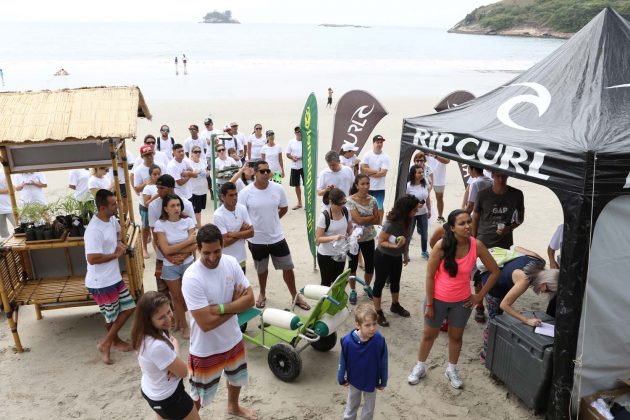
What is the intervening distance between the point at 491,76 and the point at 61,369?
4756 cm

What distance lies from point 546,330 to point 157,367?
328 centimetres

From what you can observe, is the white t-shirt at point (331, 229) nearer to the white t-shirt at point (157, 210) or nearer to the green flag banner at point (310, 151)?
the green flag banner at point (310, 151)

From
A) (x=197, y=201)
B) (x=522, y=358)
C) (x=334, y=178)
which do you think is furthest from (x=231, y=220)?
(x=197, y=201)

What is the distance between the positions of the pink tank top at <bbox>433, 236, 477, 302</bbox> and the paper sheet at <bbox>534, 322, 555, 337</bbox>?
2.16 feet

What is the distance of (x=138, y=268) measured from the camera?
5.82 m

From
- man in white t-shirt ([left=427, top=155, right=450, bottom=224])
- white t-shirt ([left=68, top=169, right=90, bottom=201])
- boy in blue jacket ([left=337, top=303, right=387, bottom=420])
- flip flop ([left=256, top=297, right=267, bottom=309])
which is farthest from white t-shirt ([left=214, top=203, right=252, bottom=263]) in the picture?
man in white t-shirt ([left=427, top=155, right=450, bottom=224])

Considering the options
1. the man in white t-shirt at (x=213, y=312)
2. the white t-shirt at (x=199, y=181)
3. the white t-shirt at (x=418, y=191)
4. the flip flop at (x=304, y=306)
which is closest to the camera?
the man in white t-shirt at (x=213, y=312)

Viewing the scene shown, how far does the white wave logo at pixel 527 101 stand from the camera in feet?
15.9

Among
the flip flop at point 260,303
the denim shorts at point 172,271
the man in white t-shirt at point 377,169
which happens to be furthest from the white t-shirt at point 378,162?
the denim shorts at point 172,271

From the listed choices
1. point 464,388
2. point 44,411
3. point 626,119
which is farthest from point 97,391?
point 626,119

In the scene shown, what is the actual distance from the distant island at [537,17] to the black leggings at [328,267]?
288ft

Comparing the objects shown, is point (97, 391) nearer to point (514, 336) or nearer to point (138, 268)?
point (138, 268)

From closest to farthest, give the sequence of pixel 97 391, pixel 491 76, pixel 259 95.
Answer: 1. pixel 97 391
2. pixel 259 95
3. pixel 491 76

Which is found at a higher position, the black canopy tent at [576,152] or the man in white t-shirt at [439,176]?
the black canopy tent at [576,152]
